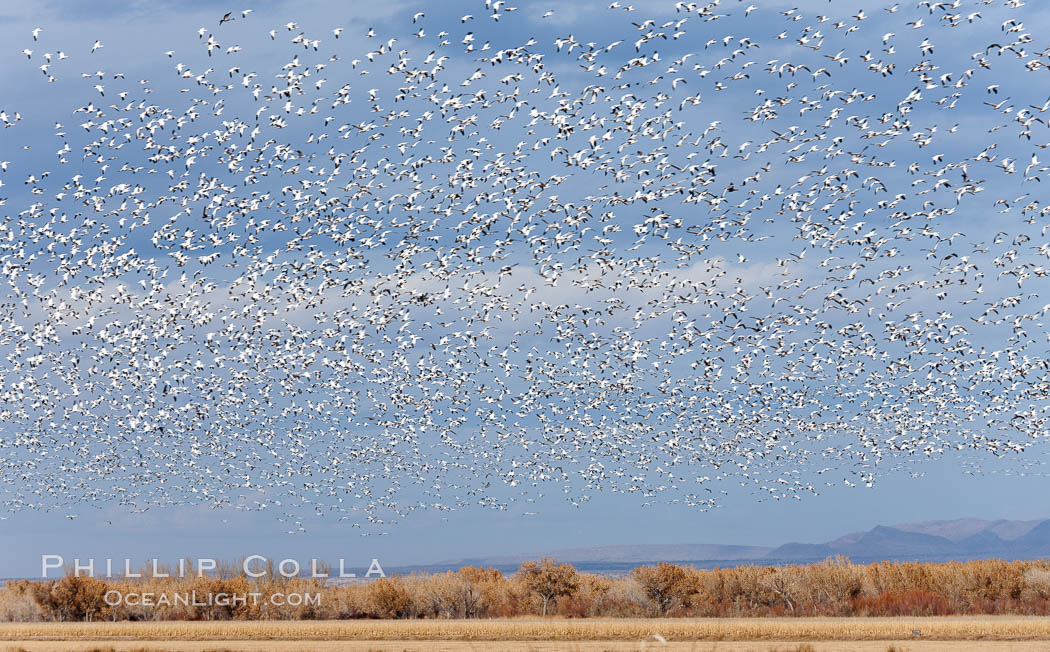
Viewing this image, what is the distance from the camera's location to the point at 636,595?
4550cm

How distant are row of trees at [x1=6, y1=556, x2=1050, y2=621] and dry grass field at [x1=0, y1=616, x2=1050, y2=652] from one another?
117 inches

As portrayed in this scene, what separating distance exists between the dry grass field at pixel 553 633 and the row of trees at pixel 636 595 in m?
2.98

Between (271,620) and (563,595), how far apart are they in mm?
11084

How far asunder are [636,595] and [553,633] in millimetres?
9361

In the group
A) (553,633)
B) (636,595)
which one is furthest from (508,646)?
(636,595)

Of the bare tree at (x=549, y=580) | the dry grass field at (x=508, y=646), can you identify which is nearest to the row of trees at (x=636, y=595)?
the bare tree at (x=549, y=580)

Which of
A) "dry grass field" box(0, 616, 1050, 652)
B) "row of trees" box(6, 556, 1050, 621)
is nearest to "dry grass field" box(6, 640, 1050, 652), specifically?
"dry grass field" box(0, 616, 1050, 652)

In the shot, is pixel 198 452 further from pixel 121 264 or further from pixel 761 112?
pixel 761 112

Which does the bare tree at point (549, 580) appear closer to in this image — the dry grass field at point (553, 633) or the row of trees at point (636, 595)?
the row of trees at point (636, 595)

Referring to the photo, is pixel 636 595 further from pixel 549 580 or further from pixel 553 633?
pixel 553 633

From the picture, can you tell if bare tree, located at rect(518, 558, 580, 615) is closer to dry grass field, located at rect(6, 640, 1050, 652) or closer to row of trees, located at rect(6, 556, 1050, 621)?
row of trees, located at rect(6, 556, 1050, 621)

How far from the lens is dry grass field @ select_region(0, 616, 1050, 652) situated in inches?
1330

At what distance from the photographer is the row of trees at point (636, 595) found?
147 feet

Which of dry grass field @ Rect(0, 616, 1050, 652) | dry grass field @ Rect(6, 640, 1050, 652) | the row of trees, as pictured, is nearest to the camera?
dry grass field @ Rect(6, 640, 1050, 652)
